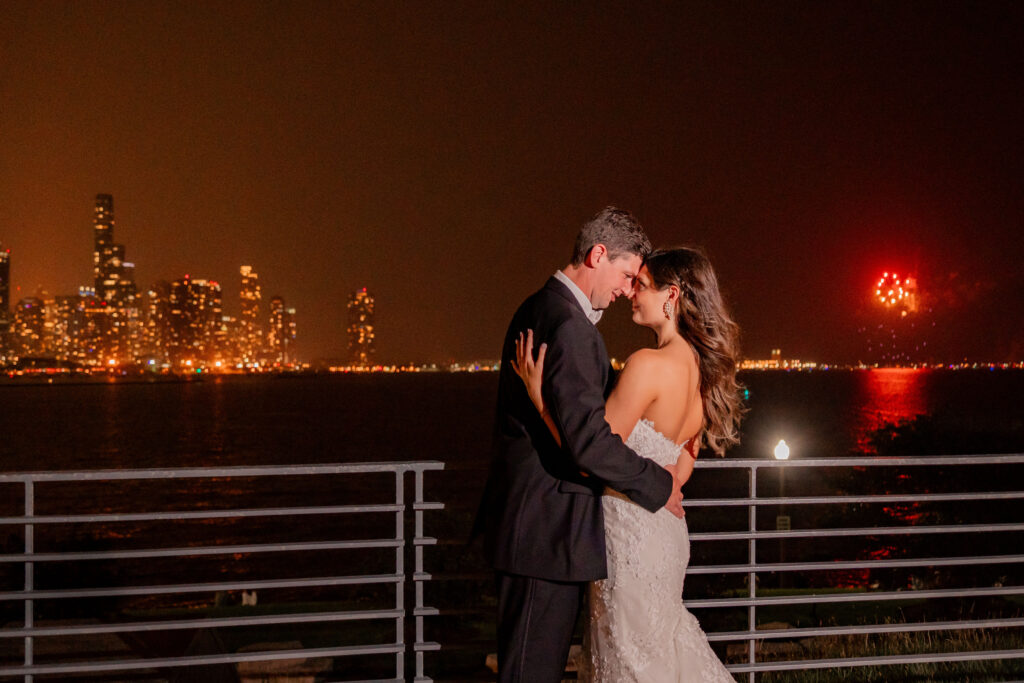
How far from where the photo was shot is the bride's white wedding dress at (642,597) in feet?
10.5

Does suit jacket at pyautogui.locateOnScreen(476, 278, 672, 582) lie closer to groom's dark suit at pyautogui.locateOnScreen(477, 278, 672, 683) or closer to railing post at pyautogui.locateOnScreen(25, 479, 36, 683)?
groom's dark suit at pyautogui.locateOnScreen(477, 278, 672, 683)

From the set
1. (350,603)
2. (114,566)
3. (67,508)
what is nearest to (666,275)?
(350,603)

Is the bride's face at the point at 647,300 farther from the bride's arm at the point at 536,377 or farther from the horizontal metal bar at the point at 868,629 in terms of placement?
the horizontal metal bar at the point at 868,629

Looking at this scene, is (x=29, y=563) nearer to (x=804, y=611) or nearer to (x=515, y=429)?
(x=515, y=429)

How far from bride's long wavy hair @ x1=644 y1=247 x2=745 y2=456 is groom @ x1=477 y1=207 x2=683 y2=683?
143mm

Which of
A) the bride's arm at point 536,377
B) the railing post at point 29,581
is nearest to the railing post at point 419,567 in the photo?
the bride's arm at point 536,377

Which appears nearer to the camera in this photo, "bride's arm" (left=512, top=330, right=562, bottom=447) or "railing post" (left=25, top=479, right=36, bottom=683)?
"bride's arm" (left=512, top=330, right=562, bottom=447)

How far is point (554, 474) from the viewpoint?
123 inches

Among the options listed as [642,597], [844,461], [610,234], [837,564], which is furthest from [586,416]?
[844,461]

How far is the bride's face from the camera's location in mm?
3318

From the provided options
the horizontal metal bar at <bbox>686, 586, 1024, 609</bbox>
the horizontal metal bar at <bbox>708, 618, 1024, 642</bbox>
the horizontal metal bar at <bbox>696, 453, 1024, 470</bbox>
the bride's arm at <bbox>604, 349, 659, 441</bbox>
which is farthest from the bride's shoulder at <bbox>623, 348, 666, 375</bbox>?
the horizontal metal bar at <bbox>708, 618, 1024, 642</bbox>

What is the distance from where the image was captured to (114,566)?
3716 centimetres

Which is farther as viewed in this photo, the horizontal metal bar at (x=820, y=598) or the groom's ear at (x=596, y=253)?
the horizontal metal bar at (x=820, y=598)

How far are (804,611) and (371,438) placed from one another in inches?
2592
